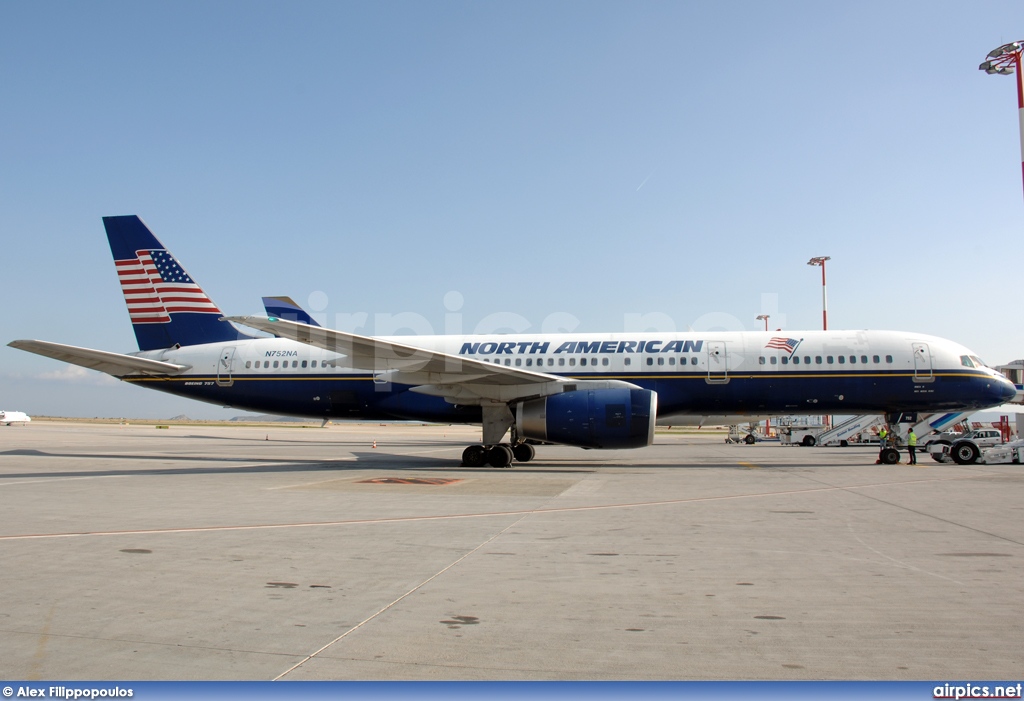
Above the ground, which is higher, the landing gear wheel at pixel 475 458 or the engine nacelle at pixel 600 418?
the engine nacelle at pixel 600 418

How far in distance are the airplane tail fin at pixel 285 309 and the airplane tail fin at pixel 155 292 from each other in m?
6.81

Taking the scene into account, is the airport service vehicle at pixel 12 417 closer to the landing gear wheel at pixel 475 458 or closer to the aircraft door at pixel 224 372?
the aircraft door at pixel 224 372

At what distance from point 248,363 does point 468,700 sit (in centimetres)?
1966

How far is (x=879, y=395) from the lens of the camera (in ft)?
61.9

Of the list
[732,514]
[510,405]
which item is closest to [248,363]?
[510,405]

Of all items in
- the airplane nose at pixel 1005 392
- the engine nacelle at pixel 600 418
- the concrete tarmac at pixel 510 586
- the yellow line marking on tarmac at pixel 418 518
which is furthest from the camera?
the airplane nose at pixel 1005 392

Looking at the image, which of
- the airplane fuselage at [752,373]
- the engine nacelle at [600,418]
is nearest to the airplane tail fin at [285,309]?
the airplane fuselage at [752,373]

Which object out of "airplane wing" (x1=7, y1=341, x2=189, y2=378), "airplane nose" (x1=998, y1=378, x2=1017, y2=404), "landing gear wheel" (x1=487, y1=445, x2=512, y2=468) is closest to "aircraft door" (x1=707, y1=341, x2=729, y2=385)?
"landing gear wheel" (x1=487, y1=445, x2=512, y2=468)

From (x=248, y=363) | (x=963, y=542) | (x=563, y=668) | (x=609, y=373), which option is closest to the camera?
(x=563, y=668)

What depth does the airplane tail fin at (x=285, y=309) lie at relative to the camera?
29875 millimetres

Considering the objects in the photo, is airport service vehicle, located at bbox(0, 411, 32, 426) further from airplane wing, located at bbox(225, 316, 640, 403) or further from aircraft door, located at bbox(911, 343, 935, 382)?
aircraft door, located at bbox(911, 343, 935, 382)

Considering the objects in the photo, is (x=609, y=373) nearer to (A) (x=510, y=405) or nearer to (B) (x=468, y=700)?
(A) (x=510, y=405)

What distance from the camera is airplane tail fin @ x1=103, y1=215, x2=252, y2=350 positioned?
21078 mm

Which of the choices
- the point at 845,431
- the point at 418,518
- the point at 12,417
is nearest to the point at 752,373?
the point at 418,518
